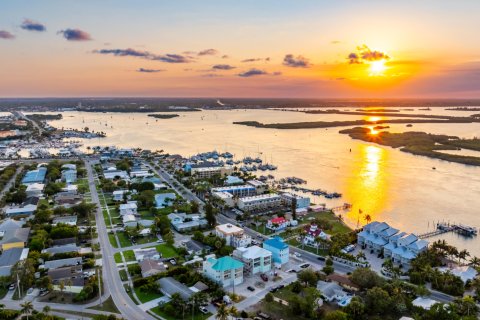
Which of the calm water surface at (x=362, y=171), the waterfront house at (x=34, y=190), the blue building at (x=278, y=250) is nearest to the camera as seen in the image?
the blue building at (x=278, y=250)

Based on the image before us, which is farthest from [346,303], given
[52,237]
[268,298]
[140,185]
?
[140,185]

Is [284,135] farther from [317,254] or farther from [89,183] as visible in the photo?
[317,254]

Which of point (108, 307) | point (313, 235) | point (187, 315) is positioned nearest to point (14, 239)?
point (108, 307)

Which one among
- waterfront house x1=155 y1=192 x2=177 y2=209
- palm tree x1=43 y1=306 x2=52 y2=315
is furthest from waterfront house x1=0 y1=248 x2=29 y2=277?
waterfront house x1=155 y1=192 x2=177 y2=209

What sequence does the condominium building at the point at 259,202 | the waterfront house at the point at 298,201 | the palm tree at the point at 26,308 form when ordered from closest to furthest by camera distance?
the palm tree at the point at 26,308, the condominium building at the point at 259,202, the waterfront house at the point at 298,201

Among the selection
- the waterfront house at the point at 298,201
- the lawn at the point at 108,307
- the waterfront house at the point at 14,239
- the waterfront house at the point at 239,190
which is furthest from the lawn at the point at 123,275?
the waterfront house at the point at 239,190

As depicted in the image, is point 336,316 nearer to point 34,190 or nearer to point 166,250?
point 166,250

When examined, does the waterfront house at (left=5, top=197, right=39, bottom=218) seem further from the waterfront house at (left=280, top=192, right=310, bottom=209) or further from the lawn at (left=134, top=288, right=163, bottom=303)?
the waterfront house at (left=280, top=192, right=310, bottom=209)

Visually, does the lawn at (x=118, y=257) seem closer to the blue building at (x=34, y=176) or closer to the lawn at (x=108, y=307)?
the lawn at (x=108, y=307)
